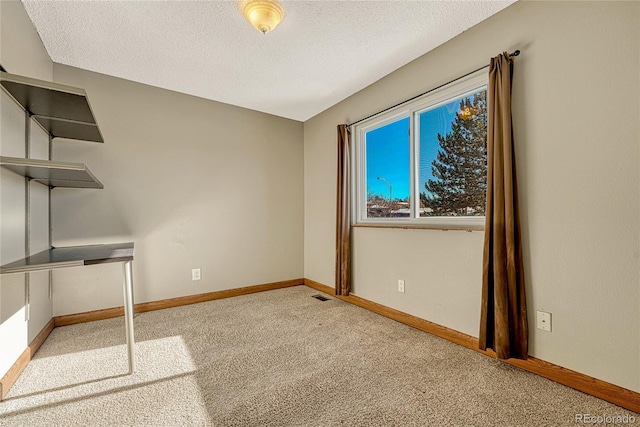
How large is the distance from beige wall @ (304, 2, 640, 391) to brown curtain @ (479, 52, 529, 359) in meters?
0.07

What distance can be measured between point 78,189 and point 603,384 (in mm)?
3836

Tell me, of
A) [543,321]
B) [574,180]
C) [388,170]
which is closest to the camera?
[574,180]

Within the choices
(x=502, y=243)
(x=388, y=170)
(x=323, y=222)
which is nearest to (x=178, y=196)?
(x=323, y=222)

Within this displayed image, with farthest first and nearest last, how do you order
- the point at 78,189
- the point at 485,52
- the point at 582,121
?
1. the point at 78,189
2. the point at 485,52
3. the point at 582,121

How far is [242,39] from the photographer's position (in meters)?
2.15

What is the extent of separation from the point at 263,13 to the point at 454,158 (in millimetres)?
1661

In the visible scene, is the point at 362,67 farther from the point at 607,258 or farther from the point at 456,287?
the point at 607,258

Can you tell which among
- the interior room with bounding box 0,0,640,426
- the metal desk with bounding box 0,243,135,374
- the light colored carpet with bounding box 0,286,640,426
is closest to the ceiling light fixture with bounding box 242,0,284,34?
the interior room with bounding box 0,0,640,426

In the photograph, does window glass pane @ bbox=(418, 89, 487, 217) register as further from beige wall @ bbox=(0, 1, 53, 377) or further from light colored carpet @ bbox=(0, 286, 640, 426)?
beige wall @ bbox=(0, 1, 53, 377)

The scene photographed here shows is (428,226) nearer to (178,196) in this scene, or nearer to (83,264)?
(83,264)

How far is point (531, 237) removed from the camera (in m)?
1.74

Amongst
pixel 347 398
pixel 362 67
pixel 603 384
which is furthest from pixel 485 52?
pixel 347 398

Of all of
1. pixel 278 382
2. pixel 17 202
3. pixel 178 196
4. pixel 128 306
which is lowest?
pixel 278 382

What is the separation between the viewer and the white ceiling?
1.85 metres
